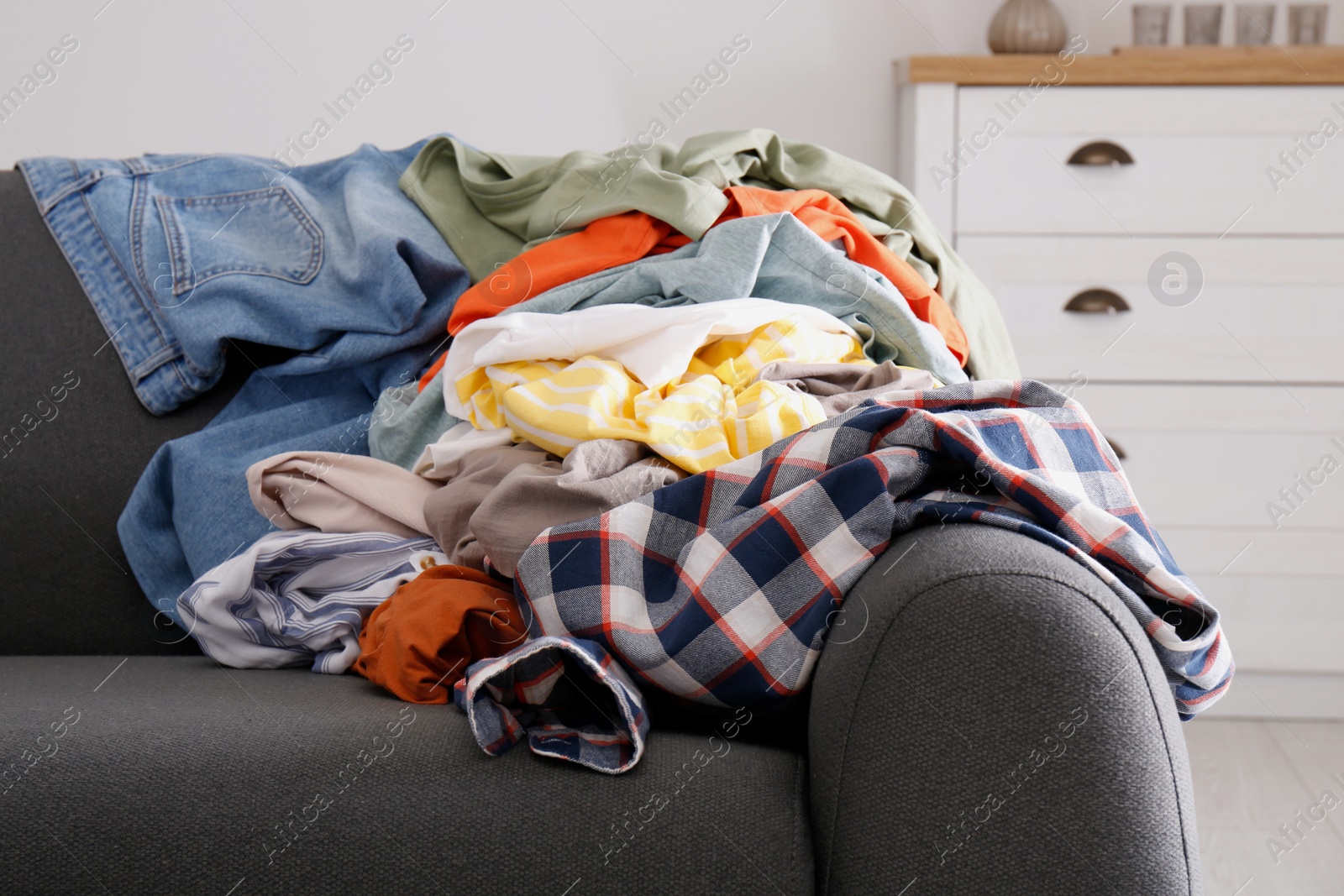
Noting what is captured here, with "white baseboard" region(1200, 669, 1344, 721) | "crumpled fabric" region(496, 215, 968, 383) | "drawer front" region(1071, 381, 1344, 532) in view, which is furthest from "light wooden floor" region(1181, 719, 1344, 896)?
"crumpled fabric" region(496, 215, 968, 383)

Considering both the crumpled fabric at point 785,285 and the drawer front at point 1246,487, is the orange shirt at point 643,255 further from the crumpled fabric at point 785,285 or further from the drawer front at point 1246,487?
the drawer front at point 1246,487

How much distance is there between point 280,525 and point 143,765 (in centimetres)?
30

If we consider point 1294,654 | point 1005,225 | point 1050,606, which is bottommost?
point 1294,654

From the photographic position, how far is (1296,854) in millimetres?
1280

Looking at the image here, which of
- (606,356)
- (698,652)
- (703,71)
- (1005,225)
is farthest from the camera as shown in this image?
(703,71)

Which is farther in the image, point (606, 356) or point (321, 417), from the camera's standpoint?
point (321, 417)

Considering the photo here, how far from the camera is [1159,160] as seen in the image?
1.55 m

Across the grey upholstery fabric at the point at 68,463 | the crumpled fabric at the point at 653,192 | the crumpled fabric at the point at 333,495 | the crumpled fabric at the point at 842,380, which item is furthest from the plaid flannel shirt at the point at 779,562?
the grey upholstery fabric at the point at 68,463

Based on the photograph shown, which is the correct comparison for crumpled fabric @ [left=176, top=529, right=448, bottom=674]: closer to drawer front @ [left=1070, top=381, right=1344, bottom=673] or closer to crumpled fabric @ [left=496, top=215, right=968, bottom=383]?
crumpled fabric @ [left=496, top=215, right=968, bottom=383]

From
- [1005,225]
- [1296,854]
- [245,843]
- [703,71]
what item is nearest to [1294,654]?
[1296,854]

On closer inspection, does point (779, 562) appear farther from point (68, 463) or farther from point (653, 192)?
point (68, 463)

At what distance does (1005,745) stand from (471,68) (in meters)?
1.61

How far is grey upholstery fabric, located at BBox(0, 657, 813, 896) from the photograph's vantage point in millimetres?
516

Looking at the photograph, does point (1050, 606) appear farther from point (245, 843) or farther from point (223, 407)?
point (223, 407)
